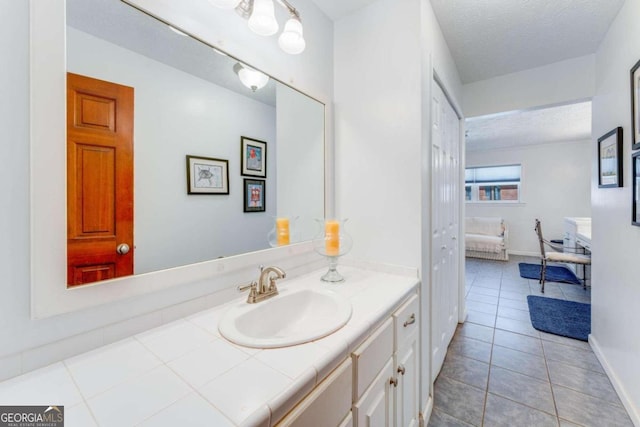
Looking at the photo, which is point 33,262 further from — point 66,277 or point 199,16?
point 199,16

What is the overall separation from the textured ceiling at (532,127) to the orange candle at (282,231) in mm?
2891

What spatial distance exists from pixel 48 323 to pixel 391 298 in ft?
3.56

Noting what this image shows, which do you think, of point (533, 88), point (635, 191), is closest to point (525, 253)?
point (533, 88)

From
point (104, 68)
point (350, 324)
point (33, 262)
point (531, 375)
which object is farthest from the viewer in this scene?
point (531, 375)

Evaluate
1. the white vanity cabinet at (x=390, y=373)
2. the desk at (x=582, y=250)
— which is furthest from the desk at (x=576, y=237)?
the white vanity cabinet at (x=390, y=373)

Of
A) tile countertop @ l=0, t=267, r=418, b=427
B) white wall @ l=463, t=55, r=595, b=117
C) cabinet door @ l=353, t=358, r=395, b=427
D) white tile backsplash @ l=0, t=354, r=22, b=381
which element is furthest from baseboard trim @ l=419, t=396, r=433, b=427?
white wall @ l=463, t=55, r=595, b=117

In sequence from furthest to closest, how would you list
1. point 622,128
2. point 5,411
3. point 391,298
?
point 622,128
point 391,298
point 5,411

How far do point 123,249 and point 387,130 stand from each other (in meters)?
1.34

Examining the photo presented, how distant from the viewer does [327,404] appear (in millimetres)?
689

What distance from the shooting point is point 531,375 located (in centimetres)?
186

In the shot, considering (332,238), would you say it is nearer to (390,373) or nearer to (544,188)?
(390,373)

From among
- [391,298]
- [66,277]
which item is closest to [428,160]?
[391,298]

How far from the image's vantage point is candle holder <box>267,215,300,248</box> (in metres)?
1.32

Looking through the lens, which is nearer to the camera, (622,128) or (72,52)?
(72,52)
